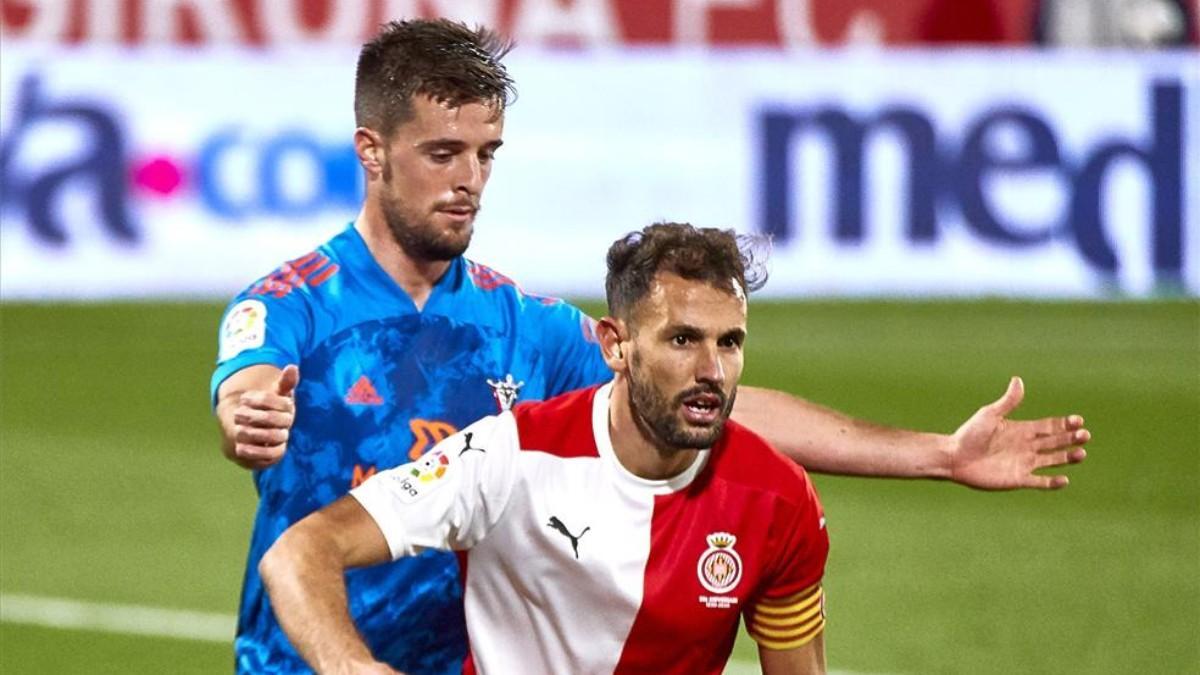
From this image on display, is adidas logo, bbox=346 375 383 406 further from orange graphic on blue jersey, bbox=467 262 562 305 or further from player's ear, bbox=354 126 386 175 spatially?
player's ear, bbox=354 126 386 175

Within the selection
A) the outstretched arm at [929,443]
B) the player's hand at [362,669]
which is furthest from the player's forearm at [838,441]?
the player's hand at [362,669]

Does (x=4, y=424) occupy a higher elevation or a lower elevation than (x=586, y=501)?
lower

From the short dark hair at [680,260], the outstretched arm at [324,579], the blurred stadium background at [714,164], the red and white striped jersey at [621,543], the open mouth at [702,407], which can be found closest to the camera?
the outstretched arm at [324,579]

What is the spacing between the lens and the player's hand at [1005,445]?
251 inches

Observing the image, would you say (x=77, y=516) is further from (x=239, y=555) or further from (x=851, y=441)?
(x=851, y=441)

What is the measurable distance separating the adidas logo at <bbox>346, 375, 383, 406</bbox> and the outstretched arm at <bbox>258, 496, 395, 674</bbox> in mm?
743

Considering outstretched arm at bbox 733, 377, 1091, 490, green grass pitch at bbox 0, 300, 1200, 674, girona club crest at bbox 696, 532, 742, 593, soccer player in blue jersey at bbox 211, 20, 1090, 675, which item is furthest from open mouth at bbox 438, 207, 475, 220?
green grass pitch at bbox 0, 300, 1200, 674

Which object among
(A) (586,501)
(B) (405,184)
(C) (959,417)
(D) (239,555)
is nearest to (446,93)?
(B) (405,184)

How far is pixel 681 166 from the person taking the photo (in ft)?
56.0

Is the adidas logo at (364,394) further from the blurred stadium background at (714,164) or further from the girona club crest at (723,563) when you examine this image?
the blurred stadium background at (714,164)

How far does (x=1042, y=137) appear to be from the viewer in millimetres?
17109

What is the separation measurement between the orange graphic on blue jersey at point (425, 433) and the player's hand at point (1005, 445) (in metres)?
1.38

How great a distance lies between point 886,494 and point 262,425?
7.85 meters

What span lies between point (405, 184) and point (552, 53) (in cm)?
1089
